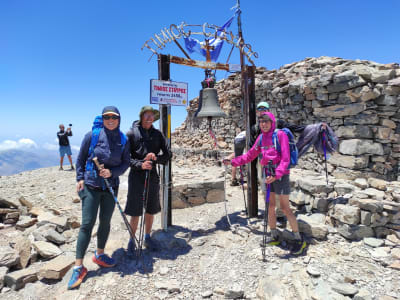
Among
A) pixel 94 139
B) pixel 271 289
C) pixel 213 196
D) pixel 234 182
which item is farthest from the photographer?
pixel 234 182

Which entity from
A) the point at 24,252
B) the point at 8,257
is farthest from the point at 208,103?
the point at 8,257

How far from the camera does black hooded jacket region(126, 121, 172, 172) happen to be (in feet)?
10.7

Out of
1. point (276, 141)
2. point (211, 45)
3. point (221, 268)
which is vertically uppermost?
point (211, 45)

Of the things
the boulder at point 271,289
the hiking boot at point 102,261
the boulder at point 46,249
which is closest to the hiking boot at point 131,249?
the hiking boot at point 102,261

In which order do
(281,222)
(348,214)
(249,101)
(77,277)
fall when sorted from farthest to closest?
(249,101), (281,222), (348,214), (77,277)

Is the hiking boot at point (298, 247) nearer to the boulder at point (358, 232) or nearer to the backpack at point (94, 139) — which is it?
the boulder at point (358, 232)

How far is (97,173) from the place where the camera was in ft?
9.20

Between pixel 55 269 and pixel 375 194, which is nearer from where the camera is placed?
pixel 55 269

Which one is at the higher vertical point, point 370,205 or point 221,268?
point 370,205

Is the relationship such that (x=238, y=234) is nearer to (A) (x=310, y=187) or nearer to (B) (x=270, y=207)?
(B) (x=270, y=207)

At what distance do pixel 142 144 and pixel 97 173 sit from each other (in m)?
0.75

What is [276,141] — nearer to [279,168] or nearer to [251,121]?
[279,168]

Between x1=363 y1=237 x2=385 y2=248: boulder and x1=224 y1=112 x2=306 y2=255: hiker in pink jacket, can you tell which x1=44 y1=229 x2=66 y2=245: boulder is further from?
x1=363 y1=237 x2=385 y2=248: boulder

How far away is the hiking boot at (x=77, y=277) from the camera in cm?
268
